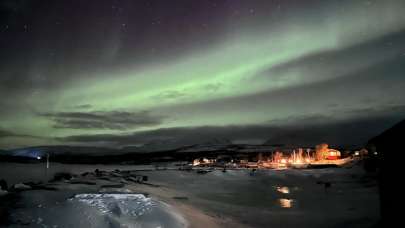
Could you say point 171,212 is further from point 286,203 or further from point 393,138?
point 286,203

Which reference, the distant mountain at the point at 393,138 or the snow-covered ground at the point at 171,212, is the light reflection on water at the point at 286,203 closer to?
the snow-covered ground at the point at 171,212

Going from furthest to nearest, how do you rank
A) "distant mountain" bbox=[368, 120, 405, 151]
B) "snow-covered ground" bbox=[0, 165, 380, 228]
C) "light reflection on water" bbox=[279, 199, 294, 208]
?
"light reflection on water" bbox=[279, 199, 294, 208] → "distant mountain" bbox=[368, 120, 405, 151] → "snow-covered ground" bbox=[0, 165, 380, 228]

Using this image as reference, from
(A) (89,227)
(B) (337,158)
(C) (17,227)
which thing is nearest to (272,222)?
(A) (89,227)

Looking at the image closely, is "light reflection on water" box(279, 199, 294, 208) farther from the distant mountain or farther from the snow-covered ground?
the distant mountain

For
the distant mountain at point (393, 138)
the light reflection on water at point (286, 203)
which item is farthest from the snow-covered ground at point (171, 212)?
the distant mountain at point (393, 138)

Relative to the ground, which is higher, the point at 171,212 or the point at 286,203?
the point at 171,212

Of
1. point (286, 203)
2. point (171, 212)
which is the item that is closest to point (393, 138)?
point (171, 212)

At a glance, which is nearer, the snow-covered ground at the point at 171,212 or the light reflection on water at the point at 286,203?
the snow-covered ground at the point at 171,212

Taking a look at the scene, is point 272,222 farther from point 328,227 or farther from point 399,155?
point 399,155

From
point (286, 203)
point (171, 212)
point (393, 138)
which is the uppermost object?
point (393, 138)

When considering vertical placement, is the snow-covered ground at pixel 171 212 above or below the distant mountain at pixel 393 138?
below

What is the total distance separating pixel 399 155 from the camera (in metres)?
17.2

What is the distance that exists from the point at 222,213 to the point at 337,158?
110 metres

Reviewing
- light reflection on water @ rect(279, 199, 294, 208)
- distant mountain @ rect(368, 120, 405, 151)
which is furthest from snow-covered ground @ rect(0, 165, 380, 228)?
distant mountain @ rect(368, 120, 405, 151)
